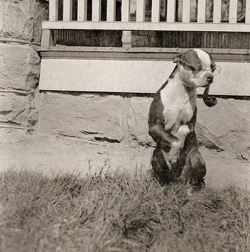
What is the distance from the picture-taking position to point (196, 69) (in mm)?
4180

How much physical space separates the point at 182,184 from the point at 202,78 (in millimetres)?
830

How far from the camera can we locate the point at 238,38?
6.23 metres

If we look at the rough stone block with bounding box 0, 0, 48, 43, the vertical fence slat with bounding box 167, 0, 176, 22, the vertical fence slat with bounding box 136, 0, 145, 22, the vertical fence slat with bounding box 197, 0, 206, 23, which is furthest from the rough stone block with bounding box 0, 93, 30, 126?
the vertical fence slat with bounding box 197, 0, 206, 23

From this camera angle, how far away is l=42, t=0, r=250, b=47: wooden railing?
6.02 metres

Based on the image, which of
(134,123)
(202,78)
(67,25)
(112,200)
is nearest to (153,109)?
(202,78)

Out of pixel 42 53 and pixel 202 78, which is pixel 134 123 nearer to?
pixel 42 53

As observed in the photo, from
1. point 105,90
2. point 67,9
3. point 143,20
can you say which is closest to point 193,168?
point 105,90

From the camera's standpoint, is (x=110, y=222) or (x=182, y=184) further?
(x=182, y=184)

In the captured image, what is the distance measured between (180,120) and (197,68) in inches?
16.6

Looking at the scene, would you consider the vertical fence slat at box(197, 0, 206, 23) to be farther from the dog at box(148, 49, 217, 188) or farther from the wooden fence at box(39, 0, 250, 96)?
the dog at box(148, 49, 217, 188)

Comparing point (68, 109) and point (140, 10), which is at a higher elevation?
point (140, 10)

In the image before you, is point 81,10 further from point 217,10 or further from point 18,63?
point 217,10

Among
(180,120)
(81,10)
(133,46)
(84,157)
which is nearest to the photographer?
(180,120)

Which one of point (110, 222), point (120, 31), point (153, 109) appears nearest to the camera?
point (110, 222)
